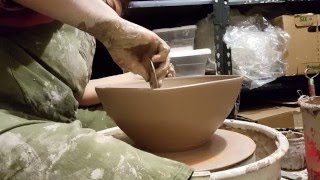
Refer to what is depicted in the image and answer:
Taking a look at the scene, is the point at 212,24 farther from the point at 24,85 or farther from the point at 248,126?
the point at 24,85

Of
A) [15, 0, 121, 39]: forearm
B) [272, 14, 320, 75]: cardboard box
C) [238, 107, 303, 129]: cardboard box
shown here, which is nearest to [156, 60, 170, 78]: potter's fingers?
[15, 0, 121, 39]: forearm

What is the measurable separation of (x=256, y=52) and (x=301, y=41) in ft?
0.84

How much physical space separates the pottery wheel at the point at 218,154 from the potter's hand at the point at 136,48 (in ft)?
0.57

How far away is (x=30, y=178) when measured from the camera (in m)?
0.69

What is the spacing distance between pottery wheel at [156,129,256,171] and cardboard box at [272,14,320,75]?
4.10 ft

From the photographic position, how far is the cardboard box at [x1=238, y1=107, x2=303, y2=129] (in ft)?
6.65

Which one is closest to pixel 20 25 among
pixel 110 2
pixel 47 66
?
pixel 47 66

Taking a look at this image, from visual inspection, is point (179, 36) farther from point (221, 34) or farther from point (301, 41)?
point (301, 41)

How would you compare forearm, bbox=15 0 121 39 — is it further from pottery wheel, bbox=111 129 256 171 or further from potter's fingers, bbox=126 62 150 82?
pottery wheel, bbox=111 129 256 171

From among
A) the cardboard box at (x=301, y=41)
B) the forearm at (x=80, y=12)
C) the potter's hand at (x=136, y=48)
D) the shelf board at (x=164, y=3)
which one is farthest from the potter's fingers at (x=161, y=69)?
the cardboard box at (x=301, y=41)

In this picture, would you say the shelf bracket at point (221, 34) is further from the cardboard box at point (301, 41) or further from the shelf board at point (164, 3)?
the cardboard box at point (301, 41)

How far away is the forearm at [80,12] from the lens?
80cm

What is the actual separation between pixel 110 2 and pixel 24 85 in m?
0.59

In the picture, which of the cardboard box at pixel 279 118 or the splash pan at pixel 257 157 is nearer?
the splash pan at pixel 257 157
